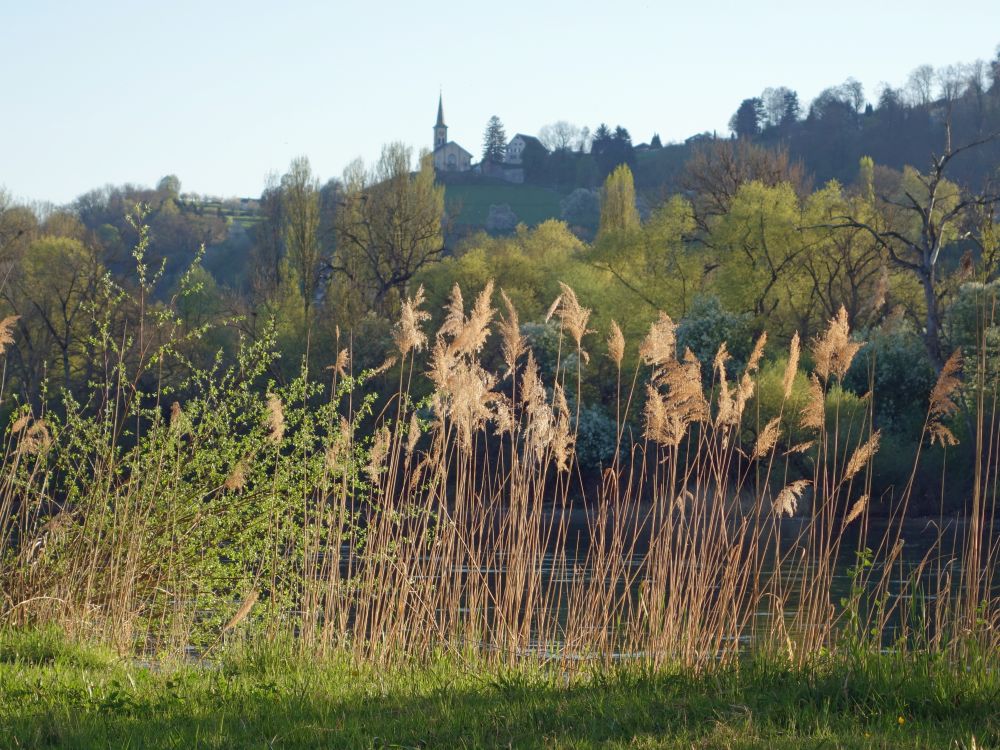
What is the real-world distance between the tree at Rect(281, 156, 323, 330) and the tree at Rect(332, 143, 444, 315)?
1.27m

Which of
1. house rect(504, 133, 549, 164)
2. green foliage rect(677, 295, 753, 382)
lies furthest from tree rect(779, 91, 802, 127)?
green foliage rect(677, 295, 753, 382)

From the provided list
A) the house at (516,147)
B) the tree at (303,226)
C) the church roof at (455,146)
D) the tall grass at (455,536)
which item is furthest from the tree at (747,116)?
the tall grass at (455,536)

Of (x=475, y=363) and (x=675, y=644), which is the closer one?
(x=675, y=644)

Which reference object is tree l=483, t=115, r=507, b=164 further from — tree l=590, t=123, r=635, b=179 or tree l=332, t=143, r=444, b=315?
tree l=332, t=143, r=444, b=315

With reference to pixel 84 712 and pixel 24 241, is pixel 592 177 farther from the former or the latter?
pixel 84 712

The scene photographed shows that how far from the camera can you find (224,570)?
8406 mm

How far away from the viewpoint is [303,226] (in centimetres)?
5003

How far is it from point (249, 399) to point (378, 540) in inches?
88.9

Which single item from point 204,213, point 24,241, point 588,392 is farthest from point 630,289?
point 204,213

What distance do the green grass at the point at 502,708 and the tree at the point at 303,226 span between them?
44226 mm

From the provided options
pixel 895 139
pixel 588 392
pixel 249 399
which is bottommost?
pixel 588 392

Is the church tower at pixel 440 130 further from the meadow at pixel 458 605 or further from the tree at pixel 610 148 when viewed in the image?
the meadow at pixel 458 605

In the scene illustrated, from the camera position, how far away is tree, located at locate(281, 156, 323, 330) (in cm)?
4975

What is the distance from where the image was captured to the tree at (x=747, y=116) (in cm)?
12375
